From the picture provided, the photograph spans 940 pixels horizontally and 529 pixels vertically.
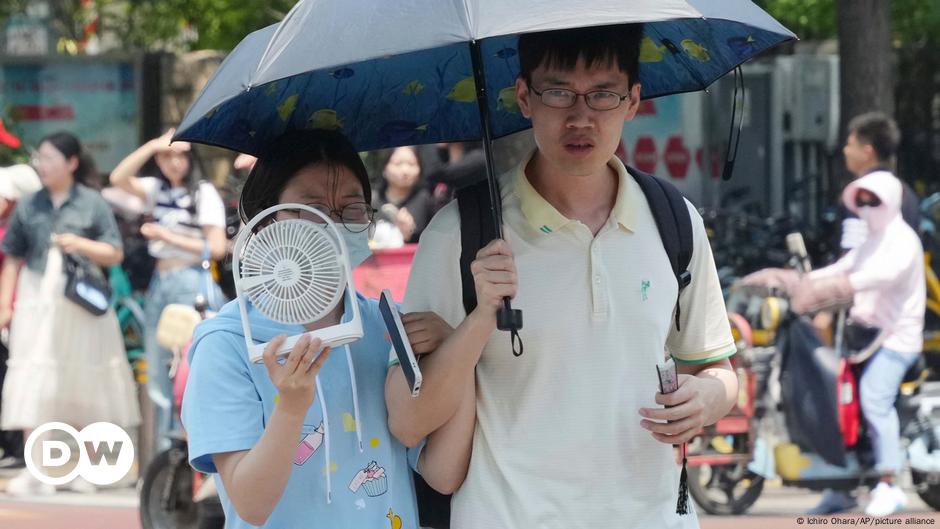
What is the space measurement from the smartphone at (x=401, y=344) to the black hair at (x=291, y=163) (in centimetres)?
27

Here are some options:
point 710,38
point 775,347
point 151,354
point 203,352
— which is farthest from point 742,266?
point 203,352

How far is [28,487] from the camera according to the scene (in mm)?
8422

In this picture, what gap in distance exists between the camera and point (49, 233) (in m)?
8.20

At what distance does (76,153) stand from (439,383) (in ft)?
20.6

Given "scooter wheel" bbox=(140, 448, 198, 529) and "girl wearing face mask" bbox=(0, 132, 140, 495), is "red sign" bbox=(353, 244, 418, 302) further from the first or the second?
"girl wearing face mask" bbox=(0, 132, 140, 495)

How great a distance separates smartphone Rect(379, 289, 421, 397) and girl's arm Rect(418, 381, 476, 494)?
0.11 m

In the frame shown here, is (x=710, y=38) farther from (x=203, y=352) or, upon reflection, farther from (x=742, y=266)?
(x=742, y=266)

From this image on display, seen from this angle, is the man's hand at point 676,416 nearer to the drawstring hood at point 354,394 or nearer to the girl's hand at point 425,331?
the girl's hand at point 425,331

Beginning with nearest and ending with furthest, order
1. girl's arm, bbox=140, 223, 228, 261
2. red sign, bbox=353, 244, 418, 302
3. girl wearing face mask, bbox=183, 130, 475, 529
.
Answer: girl wearing face mask, bbox=183, 130, 475, 529, red sign, bbox=353, 244, 418, 302, girl's arm, bbox=140, 223, 228, 261

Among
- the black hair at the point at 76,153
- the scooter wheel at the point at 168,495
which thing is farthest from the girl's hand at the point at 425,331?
the black hair at the point at 76,153

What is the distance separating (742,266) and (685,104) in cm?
252

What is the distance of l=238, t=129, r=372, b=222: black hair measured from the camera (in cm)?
265

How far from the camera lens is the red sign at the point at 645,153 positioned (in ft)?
37.6

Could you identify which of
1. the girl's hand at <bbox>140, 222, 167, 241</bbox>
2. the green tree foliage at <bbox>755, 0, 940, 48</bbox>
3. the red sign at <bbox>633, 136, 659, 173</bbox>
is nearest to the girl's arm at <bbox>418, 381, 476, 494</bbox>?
the girl's hand at <bbox>140, 222, 167, 241</bbox>
